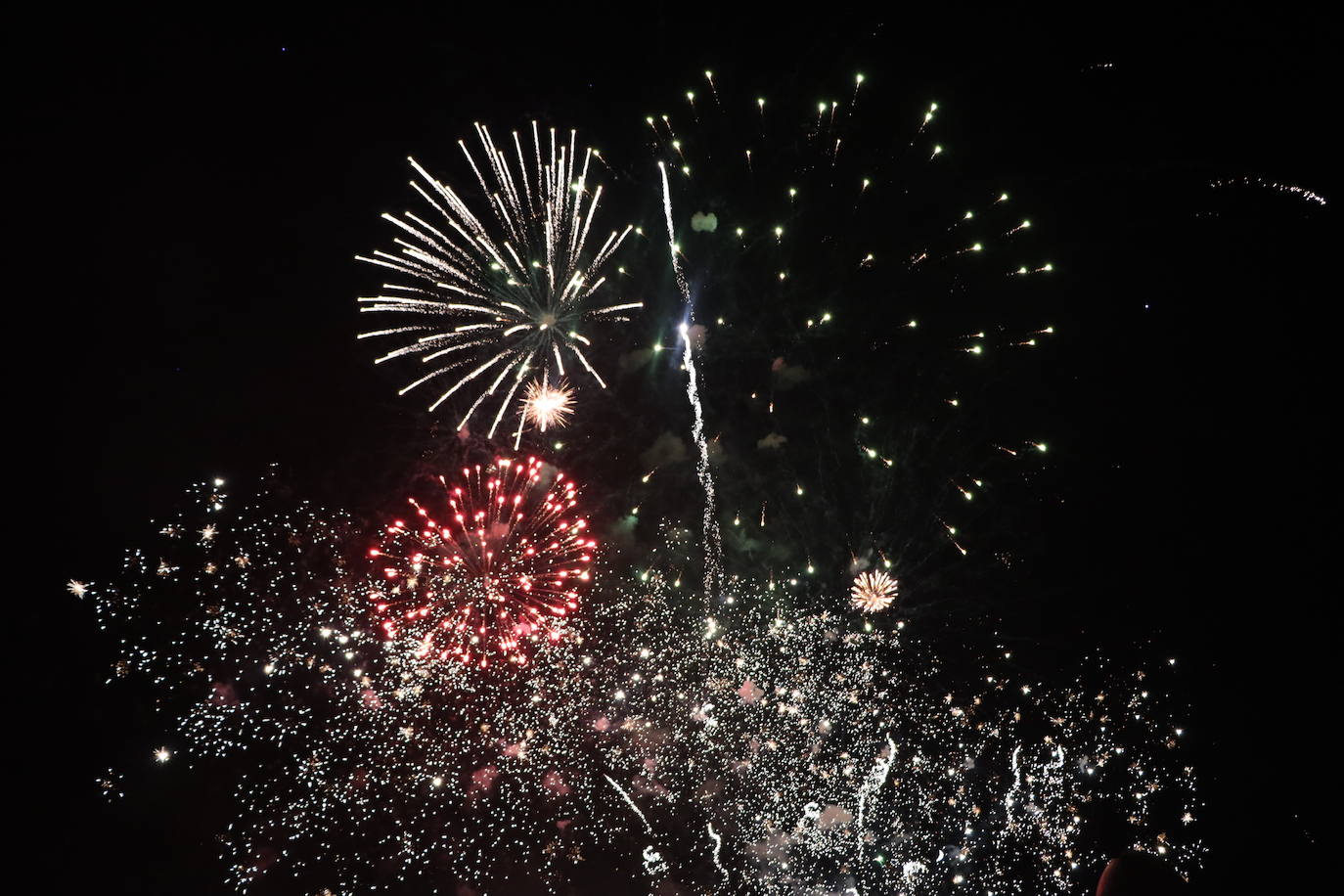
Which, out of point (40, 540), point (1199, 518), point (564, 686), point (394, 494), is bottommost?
point (564, 686)

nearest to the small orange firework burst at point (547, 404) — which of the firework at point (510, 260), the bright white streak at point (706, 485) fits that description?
the firework at point (510, 260)

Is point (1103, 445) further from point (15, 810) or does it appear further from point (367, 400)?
point (15, 810)

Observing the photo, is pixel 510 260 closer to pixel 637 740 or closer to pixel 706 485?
pixel 706 485

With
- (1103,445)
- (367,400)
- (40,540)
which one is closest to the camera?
(40,540)

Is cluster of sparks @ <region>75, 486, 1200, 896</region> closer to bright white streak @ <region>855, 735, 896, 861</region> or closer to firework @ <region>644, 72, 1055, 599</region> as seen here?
bright white streak @ <region>855, 735, 896, 861</region>

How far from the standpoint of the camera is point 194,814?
21.6 ft

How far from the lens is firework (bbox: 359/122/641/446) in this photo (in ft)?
21.5

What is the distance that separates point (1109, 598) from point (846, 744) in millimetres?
4039

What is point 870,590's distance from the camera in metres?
7.91

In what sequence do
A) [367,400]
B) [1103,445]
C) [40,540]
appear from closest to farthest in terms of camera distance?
[40,540]
[367,400]
[1103,445]

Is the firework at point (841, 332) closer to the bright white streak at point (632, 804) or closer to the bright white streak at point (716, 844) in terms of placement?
the bright white streak at point (632, 804)

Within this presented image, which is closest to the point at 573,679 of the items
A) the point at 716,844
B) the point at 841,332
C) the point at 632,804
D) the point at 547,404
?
the point at 632,804

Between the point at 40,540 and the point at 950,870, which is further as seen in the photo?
the point at 950,870

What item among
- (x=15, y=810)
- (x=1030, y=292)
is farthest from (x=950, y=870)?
(x=15, y=810)
